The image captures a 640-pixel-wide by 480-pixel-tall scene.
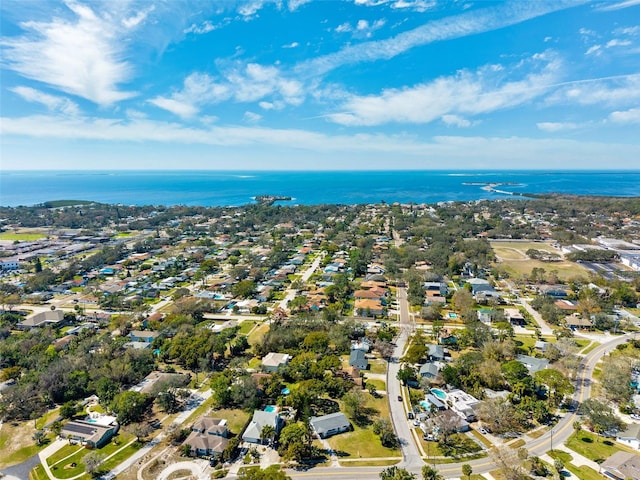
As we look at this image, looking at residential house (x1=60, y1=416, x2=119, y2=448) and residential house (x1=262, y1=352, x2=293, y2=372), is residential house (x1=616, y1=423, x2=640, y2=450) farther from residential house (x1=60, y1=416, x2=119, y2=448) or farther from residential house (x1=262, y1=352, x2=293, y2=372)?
residential house (x1=60, y1=416, x2=119, y2=448)

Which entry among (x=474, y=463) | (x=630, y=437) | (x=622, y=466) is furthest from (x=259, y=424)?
(x=630, y=437)

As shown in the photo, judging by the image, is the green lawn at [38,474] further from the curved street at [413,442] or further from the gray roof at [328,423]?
the gray roof at [328,423]

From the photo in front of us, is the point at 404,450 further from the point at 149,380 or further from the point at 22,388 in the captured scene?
the point at 22,388

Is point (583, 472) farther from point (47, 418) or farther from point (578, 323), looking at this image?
point (47, 418)

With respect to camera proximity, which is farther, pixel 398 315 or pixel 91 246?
pixel 91 246

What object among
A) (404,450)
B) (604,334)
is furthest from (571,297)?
(404,450)

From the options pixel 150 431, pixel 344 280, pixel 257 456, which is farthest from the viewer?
pixel 344 280
